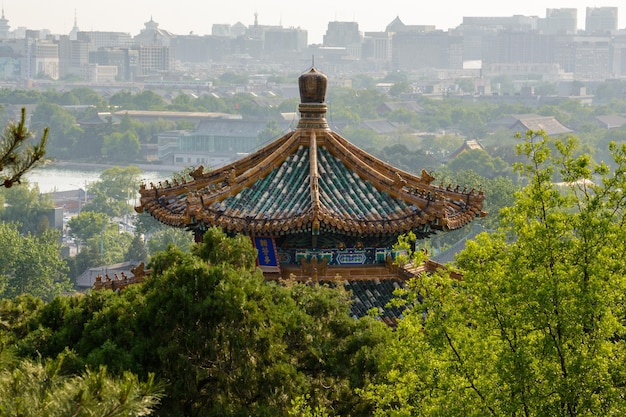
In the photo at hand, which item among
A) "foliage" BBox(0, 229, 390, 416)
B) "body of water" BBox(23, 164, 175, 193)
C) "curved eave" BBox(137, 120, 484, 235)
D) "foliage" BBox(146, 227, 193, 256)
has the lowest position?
"body of water" BBox(23, 164, 175, 193)

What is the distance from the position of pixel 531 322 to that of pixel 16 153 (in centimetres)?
347

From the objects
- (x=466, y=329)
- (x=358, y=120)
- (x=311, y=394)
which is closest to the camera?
(x=466, y=329)

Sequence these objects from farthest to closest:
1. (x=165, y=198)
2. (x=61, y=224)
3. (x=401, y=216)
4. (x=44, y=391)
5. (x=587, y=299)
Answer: (x=61, y=224)
(x=165, y=198)
(x=401, y=216)
(x=587, y=299)
(x=44, y=391)

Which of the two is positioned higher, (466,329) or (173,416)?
(466,329)

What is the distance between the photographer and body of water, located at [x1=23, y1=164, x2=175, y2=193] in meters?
103

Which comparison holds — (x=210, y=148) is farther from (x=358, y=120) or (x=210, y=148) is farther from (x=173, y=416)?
(x=173, y=416)

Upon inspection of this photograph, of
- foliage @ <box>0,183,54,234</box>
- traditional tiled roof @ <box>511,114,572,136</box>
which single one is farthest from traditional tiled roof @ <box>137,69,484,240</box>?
traditional tiled roof @ <box>511,114,572,136</box>

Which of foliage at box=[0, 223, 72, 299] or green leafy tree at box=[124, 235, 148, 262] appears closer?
foliage at box=[0, 223, 72, 299]

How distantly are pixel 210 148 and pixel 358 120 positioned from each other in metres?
19.3

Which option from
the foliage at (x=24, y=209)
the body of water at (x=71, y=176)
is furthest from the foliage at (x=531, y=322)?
the body of water at (x=71, y=176)

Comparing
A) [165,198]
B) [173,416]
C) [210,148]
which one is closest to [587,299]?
[173,416]

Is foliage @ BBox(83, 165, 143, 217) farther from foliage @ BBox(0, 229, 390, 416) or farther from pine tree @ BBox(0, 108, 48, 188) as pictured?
pine tree @ BBox(0, 108, 48, 188)

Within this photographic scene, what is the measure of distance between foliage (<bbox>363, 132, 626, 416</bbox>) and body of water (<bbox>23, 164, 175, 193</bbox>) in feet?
302

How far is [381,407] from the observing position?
9.78m
